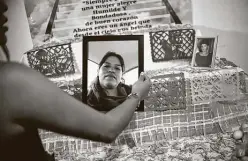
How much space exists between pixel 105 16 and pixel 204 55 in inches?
27.4

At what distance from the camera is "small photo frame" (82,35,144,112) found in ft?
5.50

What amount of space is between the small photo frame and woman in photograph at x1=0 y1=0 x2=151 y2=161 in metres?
0.78

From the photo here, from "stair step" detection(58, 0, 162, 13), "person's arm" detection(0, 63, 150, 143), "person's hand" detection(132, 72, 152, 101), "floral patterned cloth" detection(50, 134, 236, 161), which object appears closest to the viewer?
"person's arm" detection(0, 63, 150, 143)

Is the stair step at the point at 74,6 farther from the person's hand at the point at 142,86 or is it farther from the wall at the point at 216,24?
the person's hand at the point at 142,86

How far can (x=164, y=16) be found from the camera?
1.68m

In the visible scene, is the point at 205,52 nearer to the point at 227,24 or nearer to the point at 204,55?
the point at 204,55

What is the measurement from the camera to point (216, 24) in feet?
5.62

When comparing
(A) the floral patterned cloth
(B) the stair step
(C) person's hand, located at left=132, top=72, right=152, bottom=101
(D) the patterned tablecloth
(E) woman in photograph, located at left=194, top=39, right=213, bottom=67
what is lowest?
(A) the floral patterned cloth

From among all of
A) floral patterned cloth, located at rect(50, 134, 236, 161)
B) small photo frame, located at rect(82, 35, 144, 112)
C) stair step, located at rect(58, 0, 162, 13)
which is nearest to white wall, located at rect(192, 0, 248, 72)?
stair step, located at rect(58, 0, 162, 13)

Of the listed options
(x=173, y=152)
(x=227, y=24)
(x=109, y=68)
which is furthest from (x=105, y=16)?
(x=173, y=152)

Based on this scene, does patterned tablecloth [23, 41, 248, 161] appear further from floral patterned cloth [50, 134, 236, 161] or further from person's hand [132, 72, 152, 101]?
person's hand [132, 72, 152, 101]

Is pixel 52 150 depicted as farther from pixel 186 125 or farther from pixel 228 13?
pixel 228 13

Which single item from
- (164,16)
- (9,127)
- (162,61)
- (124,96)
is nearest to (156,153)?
(124,96)

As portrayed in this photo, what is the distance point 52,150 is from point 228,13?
1.46m
